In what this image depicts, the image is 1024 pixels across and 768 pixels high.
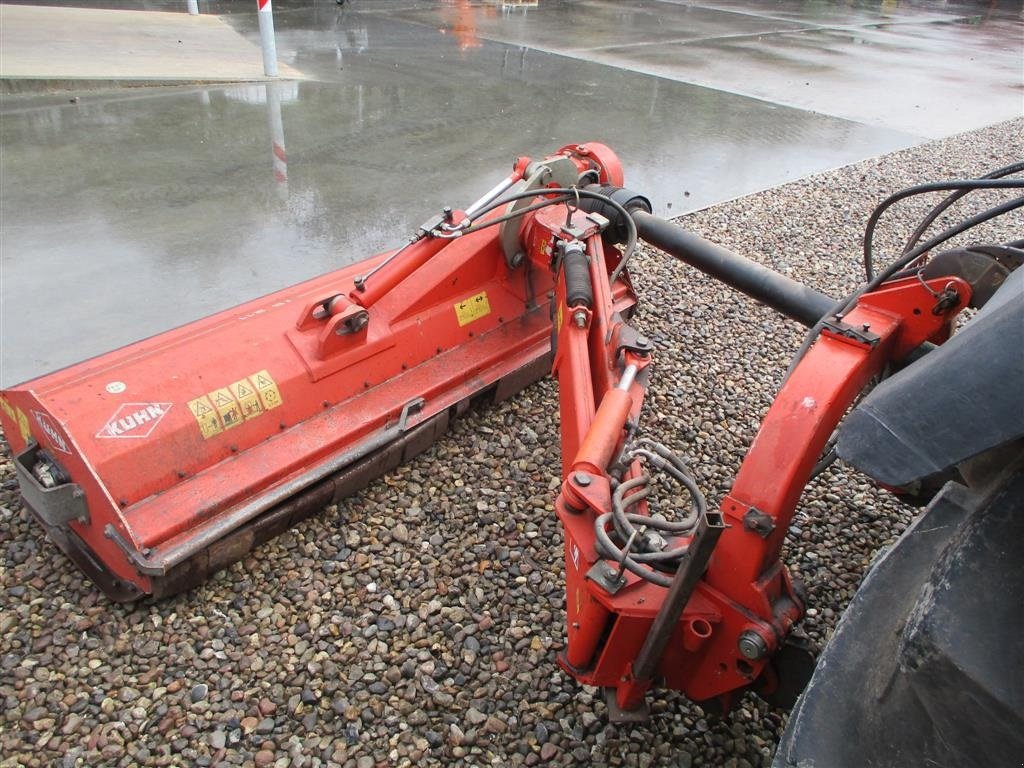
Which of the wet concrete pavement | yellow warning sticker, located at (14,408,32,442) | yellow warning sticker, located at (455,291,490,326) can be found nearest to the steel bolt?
yellow warning sticker, located at (455,291,490,326)

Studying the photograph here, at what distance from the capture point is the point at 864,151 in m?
6.79

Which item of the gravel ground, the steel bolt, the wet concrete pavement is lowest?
the gravel ground

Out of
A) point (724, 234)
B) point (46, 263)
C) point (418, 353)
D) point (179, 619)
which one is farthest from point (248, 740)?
point (724, 234)

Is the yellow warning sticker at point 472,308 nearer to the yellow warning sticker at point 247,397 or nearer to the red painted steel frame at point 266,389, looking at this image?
the red painted steel frame at point 266,389

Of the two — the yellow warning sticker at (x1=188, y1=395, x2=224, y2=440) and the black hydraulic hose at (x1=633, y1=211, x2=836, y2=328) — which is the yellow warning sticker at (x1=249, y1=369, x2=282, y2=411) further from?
the black hydraulic hose at (x1=633, y1=211, x2=836, y2=328)

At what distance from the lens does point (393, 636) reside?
2205 millimetres

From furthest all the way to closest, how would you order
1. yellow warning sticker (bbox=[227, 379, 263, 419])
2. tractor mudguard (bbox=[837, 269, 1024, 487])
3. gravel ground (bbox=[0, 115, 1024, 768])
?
yellow warning sticker (bbox=[227, 379, 263, 419]) → gravel ground (bbox=[0, 115, 1024, 768]) → tractor mudguard (bbox=[837, 269, 1024, 487])

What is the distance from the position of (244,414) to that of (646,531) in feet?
4.29

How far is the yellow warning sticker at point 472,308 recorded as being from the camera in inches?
114

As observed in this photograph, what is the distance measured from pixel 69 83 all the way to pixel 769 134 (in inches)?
235

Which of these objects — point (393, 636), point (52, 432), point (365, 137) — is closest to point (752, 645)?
point (393, 636)

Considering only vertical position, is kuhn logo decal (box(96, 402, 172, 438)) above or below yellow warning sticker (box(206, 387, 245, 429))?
above

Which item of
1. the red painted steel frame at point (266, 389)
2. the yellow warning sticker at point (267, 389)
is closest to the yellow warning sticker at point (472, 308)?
the red painted steel frame at point (266, 389)

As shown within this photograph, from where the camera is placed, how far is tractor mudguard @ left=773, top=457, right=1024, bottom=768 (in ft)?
3.03
